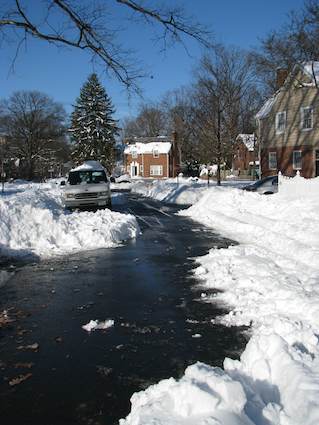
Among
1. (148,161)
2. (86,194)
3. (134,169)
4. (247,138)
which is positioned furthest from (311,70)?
(134,169)

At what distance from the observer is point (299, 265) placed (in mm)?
8648

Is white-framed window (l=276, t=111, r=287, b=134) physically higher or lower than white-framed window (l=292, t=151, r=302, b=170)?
higher

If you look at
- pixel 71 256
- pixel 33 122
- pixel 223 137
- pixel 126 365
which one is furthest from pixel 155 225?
pixel 33 122

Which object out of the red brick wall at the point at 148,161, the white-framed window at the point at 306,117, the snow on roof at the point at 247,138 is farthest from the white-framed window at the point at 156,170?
the white-framed window at the point at 306,117

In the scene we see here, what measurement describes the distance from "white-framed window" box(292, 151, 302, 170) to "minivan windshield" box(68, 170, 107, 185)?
64.3 ft

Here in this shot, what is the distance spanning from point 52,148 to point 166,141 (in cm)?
2362

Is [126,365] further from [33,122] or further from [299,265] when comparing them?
[33,122]

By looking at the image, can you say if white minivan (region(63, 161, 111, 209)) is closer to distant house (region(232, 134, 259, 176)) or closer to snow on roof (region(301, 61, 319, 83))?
snow on roof (region(301, 61, 319, 83))

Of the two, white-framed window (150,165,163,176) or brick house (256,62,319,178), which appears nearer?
brick house (256,62,319,178)

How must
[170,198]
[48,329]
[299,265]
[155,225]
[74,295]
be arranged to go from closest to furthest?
1. [48,329]
2. [74,295]
3. [299,265]
4. [155,225]
5. [170,198]

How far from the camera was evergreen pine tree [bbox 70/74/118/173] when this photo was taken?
74.4m

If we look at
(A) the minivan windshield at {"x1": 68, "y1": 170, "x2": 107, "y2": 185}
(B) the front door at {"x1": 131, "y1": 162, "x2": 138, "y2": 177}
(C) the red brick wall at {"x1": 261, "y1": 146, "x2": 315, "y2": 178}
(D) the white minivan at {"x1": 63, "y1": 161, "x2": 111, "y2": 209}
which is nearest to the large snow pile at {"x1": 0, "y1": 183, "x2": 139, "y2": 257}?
(D) the white minivan at {"x1": 63, "y1": 161, "x2": 111, "y2": 209}

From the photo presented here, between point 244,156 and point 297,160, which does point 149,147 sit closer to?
point 244,156

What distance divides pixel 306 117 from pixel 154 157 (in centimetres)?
5456
